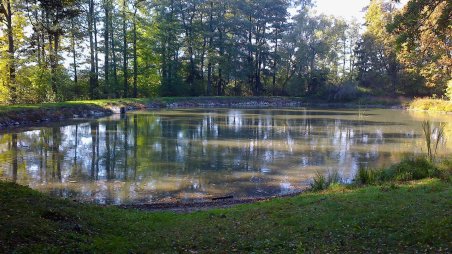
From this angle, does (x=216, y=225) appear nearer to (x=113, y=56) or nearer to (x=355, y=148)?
(x=355, y=148)

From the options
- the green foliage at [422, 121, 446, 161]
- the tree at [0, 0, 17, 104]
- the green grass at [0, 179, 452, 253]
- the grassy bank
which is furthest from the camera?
the grassy bank

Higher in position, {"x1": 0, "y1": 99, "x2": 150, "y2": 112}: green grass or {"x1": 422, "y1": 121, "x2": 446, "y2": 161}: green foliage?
{"x1": 0, "y1": 99, "x2": 150, "y2": 112}: green grass

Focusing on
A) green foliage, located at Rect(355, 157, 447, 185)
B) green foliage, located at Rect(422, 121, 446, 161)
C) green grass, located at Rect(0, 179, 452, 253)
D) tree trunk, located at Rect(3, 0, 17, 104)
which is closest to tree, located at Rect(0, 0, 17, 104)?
tree trunk, located at Rect(3, 0, 17, 104)

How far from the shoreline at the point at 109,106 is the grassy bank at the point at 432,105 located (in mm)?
3012

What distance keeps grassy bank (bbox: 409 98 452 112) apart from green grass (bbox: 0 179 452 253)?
42933 millimetres

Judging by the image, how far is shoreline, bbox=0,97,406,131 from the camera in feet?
94.1

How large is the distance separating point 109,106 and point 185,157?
25.8m

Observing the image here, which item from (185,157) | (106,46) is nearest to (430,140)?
(185,157)

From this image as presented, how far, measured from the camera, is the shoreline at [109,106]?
28.7m

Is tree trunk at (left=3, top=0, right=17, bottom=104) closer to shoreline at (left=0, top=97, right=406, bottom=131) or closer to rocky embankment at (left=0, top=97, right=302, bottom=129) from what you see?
shoreline at (left=0, top=97, right=406, bottom=131)

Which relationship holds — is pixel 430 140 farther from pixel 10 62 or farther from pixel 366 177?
pixel 10 62

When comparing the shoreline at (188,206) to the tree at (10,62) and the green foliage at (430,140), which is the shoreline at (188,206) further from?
the tree at (10,62)

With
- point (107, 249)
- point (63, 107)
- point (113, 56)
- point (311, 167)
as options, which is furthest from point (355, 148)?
point (113, 56)

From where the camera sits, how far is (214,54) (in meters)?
61.7
